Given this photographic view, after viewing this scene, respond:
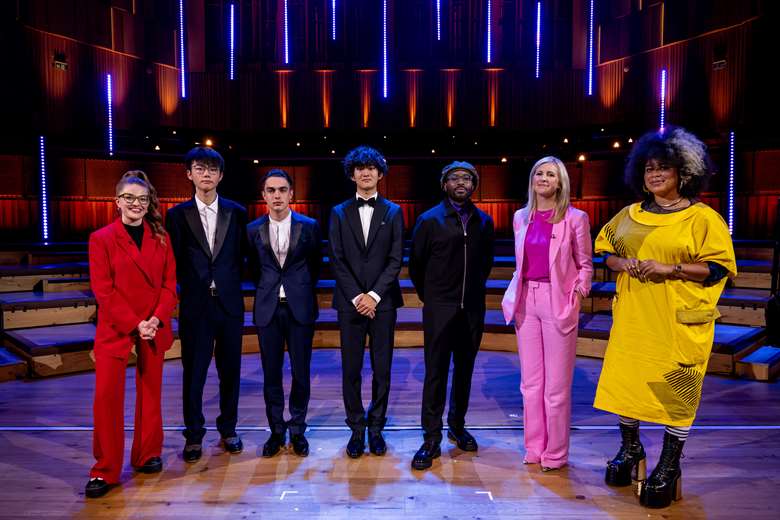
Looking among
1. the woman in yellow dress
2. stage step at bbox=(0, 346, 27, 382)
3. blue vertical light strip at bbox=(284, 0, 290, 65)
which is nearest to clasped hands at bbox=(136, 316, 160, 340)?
the woman in yellow dress

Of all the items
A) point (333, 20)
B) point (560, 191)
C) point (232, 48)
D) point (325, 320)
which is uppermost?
point (333, 20)

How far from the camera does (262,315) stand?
2.99 metres

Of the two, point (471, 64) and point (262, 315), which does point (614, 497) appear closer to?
point (262, 315)

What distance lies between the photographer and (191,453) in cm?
299

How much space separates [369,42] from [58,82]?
548 cm

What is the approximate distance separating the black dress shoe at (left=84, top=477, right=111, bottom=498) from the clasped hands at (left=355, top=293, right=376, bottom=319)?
55.5 inches

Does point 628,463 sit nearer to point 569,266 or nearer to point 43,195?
Result: point 569,266

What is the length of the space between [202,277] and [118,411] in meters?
0.74

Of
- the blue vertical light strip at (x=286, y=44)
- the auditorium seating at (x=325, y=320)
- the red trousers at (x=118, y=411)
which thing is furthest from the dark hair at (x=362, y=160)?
the blue vertical light strip at (x=286, y=44)

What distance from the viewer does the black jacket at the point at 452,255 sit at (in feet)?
9.68

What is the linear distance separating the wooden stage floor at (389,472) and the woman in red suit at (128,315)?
7.8 inches

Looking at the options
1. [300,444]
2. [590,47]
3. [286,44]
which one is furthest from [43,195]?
[590,47]

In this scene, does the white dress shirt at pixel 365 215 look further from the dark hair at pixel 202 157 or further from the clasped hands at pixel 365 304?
the dark hair at pixel 202 157

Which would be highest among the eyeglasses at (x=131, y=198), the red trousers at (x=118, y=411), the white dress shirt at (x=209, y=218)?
the eyeglasses at (x=131, y=198)
